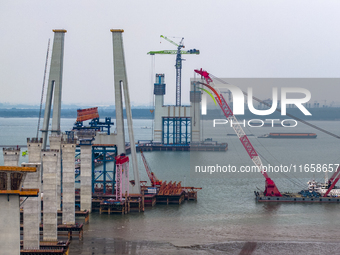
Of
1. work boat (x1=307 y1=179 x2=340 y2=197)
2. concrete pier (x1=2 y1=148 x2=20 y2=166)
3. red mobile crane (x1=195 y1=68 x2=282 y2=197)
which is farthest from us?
work boat (x1=307 y1=179 x2=340 y2=197)

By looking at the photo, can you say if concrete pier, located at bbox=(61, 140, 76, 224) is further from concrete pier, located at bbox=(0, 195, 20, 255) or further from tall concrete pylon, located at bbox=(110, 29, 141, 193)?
concrete pier, located at bbox=(0, 195, 20, 255)

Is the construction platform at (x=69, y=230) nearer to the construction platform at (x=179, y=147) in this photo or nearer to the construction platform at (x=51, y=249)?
the construction platform at (x=51, y=249)

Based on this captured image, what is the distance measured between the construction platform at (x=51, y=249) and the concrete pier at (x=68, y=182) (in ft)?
15.9

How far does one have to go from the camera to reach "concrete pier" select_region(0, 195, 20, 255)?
2064 centimetres

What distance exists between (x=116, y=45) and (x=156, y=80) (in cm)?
7931

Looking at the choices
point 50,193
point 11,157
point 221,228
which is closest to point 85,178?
point 50,193

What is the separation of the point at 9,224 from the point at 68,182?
2067 centimetres

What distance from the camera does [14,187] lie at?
20766 millimetres

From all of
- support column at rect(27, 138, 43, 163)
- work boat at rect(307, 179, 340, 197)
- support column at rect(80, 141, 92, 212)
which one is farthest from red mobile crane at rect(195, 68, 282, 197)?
support column at rect(27, 138, 43, 163)

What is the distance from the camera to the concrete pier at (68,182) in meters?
41.1

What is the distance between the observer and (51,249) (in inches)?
1324

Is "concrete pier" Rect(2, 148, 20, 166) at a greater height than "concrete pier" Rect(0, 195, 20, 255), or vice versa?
"concrete pier" Rect(2, 148, 20, 166)

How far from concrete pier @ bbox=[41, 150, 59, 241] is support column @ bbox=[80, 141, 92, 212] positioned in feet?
33.7

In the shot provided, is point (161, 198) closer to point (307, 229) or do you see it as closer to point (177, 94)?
point (307, 229)
